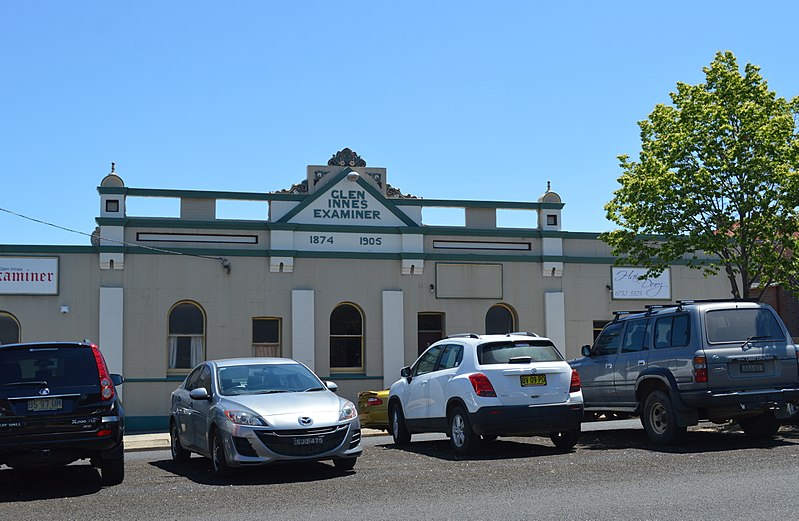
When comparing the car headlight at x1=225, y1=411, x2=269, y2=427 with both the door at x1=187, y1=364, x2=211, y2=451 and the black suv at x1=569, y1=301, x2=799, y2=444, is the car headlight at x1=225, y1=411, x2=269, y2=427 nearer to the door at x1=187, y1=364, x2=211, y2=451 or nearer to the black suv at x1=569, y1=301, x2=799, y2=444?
the door at x1=187, y1=364, x2=211, y2=451

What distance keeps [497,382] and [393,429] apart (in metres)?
3.26

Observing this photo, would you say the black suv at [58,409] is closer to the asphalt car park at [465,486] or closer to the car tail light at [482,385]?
A: the asphalt car park at [465,486]

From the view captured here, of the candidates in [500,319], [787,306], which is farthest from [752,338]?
[787,306]

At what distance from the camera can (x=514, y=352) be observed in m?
13.6

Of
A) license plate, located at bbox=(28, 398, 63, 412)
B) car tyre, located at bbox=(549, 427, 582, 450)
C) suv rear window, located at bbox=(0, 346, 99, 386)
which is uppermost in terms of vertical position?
suv rear window, located at bbox=(0, 346, 99, 386)

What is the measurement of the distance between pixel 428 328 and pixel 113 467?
658 inches

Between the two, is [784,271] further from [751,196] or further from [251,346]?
[251,346]

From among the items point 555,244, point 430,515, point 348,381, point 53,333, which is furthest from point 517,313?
point 430,515

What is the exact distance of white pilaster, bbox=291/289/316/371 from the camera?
85.8ft

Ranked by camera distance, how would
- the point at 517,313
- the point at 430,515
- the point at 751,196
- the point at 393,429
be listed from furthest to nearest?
the point at 517,313 < the point at 751,196 < the point at 393,429 < the point at 430,515

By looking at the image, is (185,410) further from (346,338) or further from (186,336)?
(346,338)

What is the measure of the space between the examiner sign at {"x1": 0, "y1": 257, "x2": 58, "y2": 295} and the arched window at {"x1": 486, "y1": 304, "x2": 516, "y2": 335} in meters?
11.9

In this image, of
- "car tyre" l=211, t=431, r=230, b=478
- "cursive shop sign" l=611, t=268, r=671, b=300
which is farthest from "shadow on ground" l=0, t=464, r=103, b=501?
"cursive shop sign" l=611, t=268, r=671, b=300

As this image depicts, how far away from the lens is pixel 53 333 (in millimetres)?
24875
